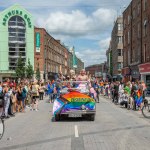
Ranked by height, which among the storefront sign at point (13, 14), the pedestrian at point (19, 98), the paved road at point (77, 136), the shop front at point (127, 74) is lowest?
the paved road at point (77, 136)

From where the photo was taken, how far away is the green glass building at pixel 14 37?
74562 millimetres

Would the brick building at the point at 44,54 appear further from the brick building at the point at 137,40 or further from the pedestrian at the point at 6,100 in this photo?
the pedestrian at the point at 6,100

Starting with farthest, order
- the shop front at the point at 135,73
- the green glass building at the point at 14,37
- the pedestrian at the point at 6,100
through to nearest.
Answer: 1. the green glass building at the point at 14,37
2. the shop front at the point at 135,73
3. the pedestrian at the point at 6,100

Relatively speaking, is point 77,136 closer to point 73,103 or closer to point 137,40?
point 73,103

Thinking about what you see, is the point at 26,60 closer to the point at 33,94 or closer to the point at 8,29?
the point at 8,29

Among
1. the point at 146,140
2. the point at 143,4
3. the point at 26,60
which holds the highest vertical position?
the point at 143,4

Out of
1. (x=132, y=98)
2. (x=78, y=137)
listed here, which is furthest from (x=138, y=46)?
(x=78, y=137)

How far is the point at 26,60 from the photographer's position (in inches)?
2990

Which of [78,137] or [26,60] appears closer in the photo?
[78,137]

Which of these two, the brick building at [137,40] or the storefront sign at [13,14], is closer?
the brick building at [137,40]

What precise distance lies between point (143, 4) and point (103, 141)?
3899 cm

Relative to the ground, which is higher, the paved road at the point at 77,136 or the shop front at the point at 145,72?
the shop front at the point at 145,72

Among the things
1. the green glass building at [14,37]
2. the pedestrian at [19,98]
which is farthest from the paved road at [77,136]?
the green glass building at [14,37]

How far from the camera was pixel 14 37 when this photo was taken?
75.3m
